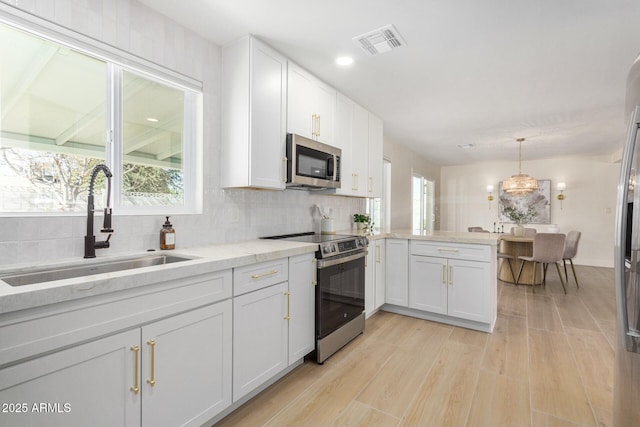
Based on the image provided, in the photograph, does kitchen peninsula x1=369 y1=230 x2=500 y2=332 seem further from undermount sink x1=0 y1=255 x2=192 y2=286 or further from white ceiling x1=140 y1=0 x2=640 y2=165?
undermount sink x1=0 y1=255 x2=192 y2=286

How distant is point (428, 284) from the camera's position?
10.9 feet

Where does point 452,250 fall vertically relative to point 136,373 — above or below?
above

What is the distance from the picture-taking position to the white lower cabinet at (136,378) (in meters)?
1.03

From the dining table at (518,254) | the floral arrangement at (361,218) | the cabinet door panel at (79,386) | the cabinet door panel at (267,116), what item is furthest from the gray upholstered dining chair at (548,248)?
the cabinet door panel at (79,386)

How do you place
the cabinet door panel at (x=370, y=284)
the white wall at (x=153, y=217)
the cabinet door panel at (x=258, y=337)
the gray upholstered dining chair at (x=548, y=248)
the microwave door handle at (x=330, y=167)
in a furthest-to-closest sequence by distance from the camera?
the gray upholstered dining chair at (x=548, y=248) → the cabinet door panel at (x=370, y=284) → the microwave door handle at (x=330, y=167) → the cabinet door panel at (x=258, y=337) → the white wall at (x=153, y=217)

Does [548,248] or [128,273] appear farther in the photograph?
[548,248]

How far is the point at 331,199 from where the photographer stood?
3.69 metres

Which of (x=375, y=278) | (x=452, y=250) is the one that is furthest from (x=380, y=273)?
(x=452, y=250)

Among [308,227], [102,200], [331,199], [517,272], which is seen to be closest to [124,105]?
[102,200]

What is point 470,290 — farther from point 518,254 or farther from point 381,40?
point 518,254

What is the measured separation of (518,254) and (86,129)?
19.6 ft

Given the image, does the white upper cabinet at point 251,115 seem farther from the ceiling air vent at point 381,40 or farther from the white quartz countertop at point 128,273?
the ceiling air vent at point 381,40

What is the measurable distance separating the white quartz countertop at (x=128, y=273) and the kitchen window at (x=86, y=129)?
0.32 m

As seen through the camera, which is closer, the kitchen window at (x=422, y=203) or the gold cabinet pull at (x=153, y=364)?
the gold cabinet pull at (x=153, y=364)
